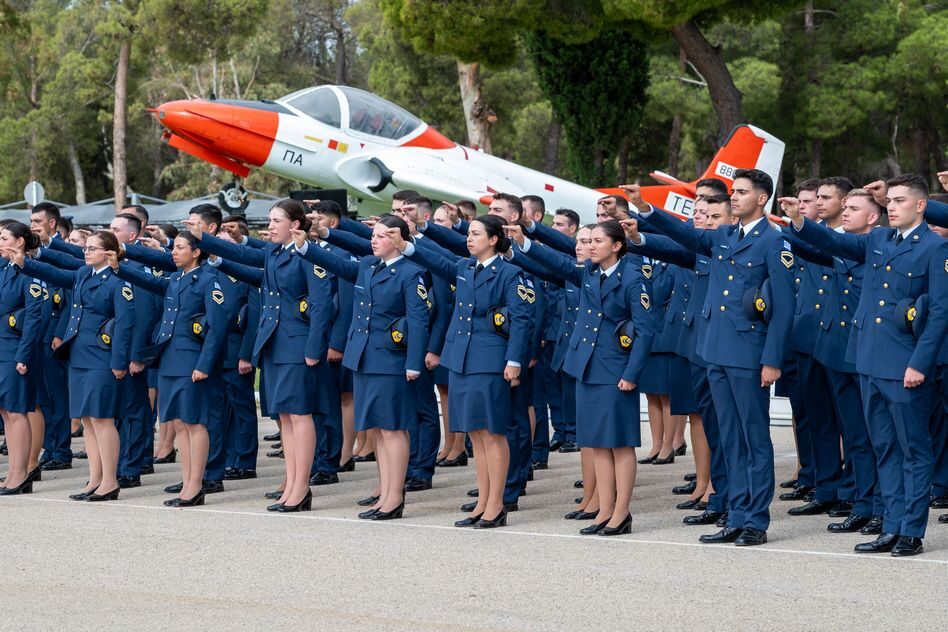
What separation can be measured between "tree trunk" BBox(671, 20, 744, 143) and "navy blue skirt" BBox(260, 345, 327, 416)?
15606 mm

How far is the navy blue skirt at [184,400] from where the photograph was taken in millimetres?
8766

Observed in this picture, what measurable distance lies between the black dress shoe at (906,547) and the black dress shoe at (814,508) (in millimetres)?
1470

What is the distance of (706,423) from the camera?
27.0 feet

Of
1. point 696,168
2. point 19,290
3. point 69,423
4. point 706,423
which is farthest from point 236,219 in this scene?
point 696,168

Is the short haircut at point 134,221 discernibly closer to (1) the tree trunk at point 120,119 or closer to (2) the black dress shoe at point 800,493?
(2) the black dress shoe at point 800,493

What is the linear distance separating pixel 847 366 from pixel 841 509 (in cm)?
97

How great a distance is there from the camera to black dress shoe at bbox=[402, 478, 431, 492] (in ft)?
31.4

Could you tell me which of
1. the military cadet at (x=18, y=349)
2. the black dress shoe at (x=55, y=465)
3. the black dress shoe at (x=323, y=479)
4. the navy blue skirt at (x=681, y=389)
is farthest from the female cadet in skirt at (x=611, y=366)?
the black dress shoe at (x=55, y=465)

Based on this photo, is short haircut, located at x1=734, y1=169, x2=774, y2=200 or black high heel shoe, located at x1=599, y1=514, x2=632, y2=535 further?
black high heel shoe, located at x1=599, y1=514, x2=632, y2=535

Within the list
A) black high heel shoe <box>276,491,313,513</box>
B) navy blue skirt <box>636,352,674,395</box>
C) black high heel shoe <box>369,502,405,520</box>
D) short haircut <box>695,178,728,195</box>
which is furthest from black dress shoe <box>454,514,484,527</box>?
short haircut <box>695,178,728,195</box>

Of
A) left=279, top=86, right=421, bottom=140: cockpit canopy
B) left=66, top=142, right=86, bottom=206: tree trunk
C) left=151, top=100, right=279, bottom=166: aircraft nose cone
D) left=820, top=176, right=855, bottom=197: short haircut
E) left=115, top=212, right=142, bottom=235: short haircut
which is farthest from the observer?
left=66, top=142, right=86, bottom=206: tree trunk

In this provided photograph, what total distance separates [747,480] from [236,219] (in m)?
4.77

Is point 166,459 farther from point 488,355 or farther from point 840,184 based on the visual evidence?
point 840,184

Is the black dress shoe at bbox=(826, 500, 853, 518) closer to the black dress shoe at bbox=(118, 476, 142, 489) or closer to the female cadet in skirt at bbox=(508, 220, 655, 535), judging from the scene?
the female cadet in skirt at bbox=(508, 220, 655, 535)
